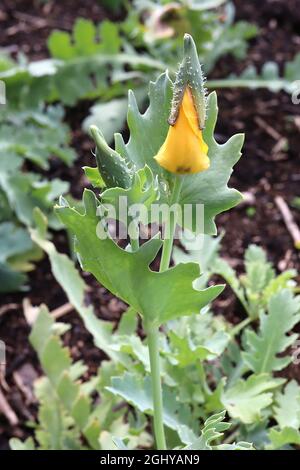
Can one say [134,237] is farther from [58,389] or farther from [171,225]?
[58,389]

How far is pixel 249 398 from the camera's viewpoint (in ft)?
4.22

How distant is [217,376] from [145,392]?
224 mm

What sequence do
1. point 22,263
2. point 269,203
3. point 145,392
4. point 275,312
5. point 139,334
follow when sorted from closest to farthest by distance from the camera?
point 145,392 → point 275,312 → point 139,334 → point 22,263 → point 269,203

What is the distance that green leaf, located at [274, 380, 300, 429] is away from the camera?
128 cm

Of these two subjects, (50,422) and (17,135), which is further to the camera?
(17,135)

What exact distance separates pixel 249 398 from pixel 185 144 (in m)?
0.57

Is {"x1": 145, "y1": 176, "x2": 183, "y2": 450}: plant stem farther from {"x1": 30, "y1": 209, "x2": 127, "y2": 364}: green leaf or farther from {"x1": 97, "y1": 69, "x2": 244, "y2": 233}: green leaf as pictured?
{"x1": 30, "y1": 209, "x2": 127, "y2": 364}: green leaf

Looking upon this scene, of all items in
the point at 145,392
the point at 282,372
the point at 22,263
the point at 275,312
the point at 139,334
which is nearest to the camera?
the point at 145,392

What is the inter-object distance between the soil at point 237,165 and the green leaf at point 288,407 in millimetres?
177

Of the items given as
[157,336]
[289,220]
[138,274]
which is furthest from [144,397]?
[289,220]

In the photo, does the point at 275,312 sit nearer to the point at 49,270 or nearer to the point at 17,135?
the point at 49,270

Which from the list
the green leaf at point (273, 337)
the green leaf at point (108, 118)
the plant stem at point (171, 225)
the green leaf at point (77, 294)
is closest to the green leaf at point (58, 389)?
the green leaf at point (77, 294)
